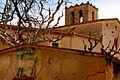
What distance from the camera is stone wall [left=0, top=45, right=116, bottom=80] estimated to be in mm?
4066

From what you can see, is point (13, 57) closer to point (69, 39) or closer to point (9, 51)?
point (9, 51)

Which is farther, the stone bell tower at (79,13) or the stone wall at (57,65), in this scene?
the stone bell tower at (79,13)

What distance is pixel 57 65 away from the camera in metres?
4.39

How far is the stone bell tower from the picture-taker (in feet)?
91.1

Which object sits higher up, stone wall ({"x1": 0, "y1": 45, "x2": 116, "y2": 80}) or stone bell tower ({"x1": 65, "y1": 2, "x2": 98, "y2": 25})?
stone bell tower ({"x1": 65, "y1": 2, "x2": 98, "y2": 25})

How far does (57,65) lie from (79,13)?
78.7 feet

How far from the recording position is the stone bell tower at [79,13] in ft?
91.1

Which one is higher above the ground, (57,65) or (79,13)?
(79,13)

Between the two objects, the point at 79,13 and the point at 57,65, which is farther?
the point at 79,13

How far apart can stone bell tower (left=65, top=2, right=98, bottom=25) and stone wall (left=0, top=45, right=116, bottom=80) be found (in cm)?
2298

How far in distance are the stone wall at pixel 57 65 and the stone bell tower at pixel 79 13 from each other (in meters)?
23.0

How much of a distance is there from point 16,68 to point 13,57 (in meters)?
0.25

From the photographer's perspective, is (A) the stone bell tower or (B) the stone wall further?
(A) the stone bell tower

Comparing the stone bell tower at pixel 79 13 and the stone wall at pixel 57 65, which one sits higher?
the stone bell tower at pixel 79 13
